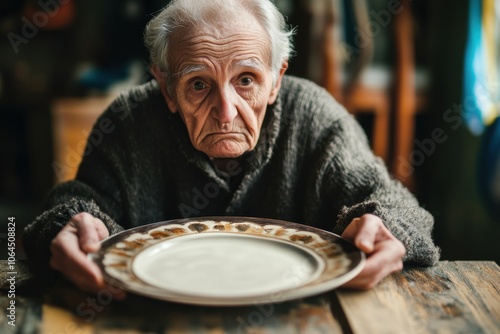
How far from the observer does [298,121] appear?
5.43ft

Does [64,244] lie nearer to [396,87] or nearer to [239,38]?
[239,38]

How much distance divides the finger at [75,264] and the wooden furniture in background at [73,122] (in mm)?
2590

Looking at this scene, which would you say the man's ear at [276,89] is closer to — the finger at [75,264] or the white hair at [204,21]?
the white hair at [204,21]

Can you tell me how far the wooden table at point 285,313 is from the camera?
0.96 m

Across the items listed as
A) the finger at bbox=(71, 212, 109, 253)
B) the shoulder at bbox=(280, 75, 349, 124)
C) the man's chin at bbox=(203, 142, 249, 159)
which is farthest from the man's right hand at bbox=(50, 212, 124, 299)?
the shoulder at bbox=(280, 75, 349, 124)

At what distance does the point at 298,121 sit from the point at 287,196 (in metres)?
0.23

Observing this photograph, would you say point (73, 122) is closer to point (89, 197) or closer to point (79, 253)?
point (89, 197)

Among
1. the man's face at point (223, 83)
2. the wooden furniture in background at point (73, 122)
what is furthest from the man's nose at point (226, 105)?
the wooden furniture in background at point (73, 122)

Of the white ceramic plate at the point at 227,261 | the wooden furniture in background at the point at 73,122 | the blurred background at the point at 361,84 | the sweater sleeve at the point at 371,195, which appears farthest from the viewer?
the wooden furniture in background at the point at 73,122

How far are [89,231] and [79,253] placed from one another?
0.08m

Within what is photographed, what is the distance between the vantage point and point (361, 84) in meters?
3.51

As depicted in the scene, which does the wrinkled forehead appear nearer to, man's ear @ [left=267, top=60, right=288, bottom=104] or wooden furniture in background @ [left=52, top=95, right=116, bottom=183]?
man's ear @ [left=267, top=60, right=288, bottom=104]

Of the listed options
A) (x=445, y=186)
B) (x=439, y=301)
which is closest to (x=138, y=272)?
(x=439, y=301)

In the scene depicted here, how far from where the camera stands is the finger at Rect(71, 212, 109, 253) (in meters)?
1.07
